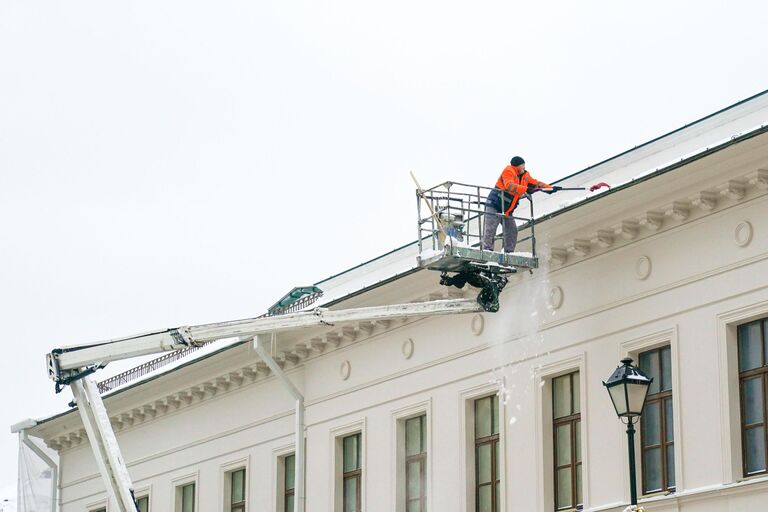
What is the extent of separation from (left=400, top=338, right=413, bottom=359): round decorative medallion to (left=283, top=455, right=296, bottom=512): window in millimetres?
4002

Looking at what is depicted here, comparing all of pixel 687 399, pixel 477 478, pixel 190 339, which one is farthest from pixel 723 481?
pixel 190 339

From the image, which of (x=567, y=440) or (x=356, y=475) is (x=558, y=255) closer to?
(x=567, y=440)

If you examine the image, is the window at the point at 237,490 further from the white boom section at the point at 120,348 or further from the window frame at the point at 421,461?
the white boom section at the point at 120,348

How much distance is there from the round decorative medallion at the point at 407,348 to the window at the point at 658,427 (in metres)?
5.35

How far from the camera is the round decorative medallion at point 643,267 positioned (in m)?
24.2

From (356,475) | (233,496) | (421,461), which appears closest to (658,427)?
(421,461)

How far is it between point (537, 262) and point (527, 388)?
A: 7.55ft

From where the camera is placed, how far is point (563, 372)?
84.1 ft

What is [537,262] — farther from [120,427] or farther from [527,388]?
[120,427]

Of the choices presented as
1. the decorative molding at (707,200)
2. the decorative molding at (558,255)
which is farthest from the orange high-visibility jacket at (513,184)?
the decorative molding at (707,200)

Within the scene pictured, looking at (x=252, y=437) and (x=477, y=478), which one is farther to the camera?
(x=252, y=437)

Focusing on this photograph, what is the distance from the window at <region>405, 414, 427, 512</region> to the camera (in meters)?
28.6

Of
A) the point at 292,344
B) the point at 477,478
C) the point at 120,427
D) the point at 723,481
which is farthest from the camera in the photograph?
the point at 120,427

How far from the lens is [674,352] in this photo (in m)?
23.7
